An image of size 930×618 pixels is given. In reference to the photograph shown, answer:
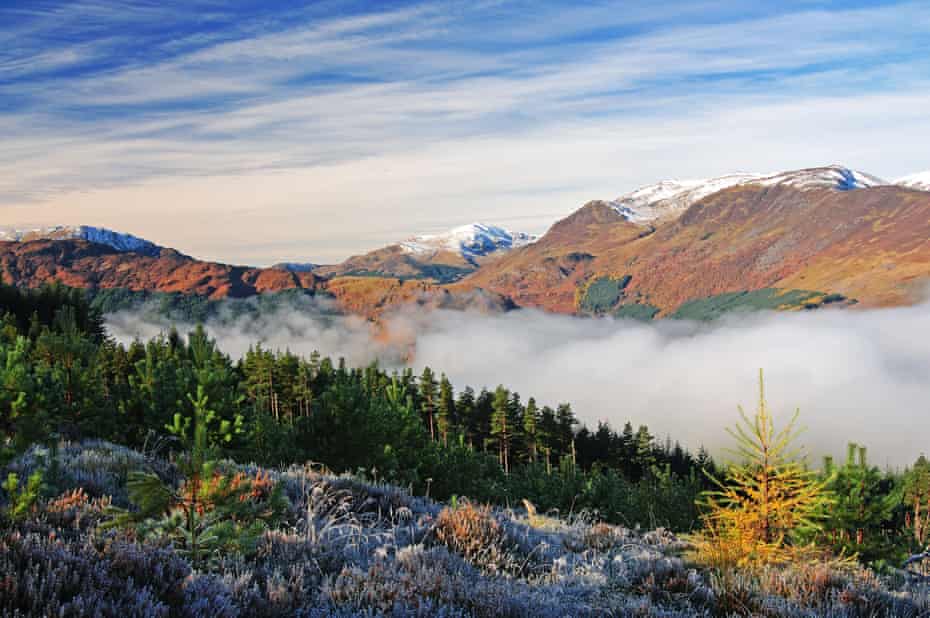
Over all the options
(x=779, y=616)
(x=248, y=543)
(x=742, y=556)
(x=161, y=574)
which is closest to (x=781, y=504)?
(x=742, y=556)

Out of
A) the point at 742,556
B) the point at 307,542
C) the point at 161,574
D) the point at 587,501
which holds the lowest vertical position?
the point at 587,501

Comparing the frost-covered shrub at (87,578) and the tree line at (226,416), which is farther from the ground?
the frost-covered shrub at (87,578)

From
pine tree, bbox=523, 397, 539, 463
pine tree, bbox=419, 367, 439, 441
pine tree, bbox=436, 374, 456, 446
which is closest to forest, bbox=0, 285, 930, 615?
pine tree, bbox=523, 397, 539, 463

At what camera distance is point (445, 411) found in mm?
82812

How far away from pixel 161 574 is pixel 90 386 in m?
14.9

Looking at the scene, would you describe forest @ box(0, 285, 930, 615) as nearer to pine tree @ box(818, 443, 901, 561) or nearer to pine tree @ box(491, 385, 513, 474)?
pine tree @ box(818, 443, 901, 561)

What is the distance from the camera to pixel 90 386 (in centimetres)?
1667

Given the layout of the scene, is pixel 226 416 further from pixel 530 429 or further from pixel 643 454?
pixel 643 454

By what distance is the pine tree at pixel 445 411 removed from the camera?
81875 millimetres

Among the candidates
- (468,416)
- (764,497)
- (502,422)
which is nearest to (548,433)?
(502,422)

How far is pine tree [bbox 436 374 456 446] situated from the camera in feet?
269

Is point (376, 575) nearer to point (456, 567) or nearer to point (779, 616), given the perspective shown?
point (456, 567)

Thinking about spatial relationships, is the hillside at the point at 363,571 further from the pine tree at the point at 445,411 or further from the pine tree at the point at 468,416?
the pine tree at the point at 468,416

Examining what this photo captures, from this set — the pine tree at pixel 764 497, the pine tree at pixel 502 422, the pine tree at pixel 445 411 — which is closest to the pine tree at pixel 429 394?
the pine tree at pixel 445 411
